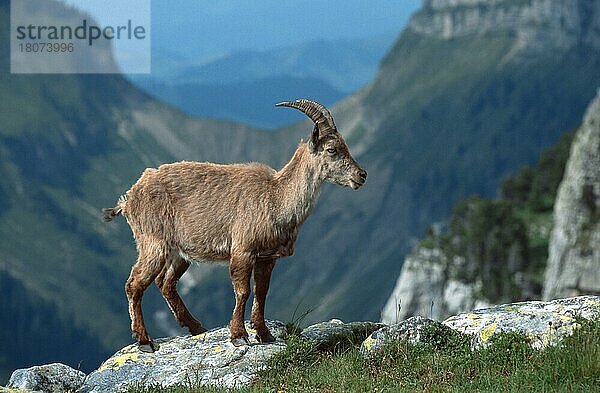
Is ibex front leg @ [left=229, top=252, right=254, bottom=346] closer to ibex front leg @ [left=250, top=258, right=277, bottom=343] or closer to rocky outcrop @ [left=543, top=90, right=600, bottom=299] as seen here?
ibex front leg @ [left=250, top=258, right=277, bottom=343]

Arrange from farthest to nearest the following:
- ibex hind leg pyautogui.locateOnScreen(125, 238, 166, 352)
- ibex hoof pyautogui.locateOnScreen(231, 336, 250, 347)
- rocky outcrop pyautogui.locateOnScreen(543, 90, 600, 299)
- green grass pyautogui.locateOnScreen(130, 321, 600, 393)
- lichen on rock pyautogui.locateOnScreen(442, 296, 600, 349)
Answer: rocky outcrop pyautogui.locateOnScreen(543, 90, 600, 299) → ibex hind leg pyautogui.locateOnScreen(125, 238, 166, 352) → ibex hoof pyautogui.locateOnScreen(231, 336, 250, 347) → lichen on rock pyautogui.locateOnScreen(442, 296, 600, 349) → green grass pyautogui.locateOnScreen(130, 321, 600, 393)

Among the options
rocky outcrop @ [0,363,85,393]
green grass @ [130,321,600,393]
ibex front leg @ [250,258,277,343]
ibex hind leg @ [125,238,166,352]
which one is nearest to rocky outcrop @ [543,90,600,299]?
ibex front leg @ [250,258,277,343]

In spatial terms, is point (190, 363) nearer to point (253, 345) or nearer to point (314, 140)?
point (253, 345)

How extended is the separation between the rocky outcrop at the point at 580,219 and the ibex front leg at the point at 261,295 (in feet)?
298

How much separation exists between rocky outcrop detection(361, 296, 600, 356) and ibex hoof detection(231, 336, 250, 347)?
1993 millimetres

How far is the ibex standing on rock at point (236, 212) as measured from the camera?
1623 cm

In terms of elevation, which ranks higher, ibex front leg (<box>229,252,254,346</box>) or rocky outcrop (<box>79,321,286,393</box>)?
ibex front leg (<box>229,252,254,346</box>)

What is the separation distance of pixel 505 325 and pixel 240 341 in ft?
13.9

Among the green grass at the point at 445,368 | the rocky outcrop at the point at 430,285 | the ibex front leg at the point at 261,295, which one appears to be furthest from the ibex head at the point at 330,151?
the rocky outcrop at the point at 430,285

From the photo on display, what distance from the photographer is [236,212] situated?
16.6 metres

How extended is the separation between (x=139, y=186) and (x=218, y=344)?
3.00 metres

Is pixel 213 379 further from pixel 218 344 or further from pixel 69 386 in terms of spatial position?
pixel 69 386

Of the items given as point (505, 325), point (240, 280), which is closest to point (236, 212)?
point (240, 280)

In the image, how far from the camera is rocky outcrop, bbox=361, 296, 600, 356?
15328 millimetres
